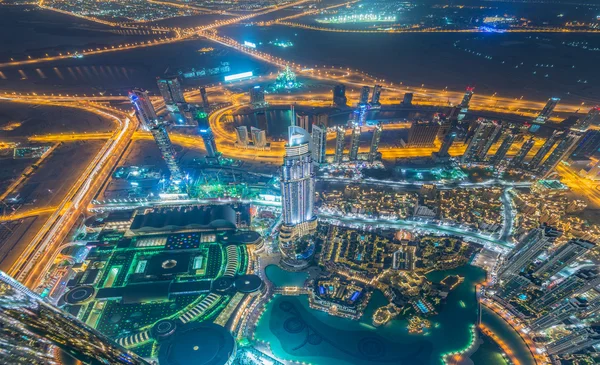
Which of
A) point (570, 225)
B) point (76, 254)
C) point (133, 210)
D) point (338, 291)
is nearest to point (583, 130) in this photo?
point (570, 225)

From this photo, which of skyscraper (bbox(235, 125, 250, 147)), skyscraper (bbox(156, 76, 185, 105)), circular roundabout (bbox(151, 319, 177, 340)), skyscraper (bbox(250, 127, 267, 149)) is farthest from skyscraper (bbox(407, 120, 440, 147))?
skyscraper (bbox(156, 76, 185, 105))

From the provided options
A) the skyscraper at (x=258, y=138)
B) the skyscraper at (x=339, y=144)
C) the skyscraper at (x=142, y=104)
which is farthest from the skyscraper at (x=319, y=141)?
the skyscraper at (x=142, y=104)

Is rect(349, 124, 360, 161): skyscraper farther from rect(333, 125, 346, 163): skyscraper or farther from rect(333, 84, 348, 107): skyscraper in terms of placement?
rect(333, 84, 348, 107): skyscraper

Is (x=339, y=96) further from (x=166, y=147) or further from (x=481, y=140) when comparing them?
(x=166, y=147)

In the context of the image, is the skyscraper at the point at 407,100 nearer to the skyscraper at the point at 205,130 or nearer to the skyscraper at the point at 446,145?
the skyscraper at the point at 446,145

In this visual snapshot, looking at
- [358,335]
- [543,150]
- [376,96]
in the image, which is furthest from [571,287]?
[376,96]

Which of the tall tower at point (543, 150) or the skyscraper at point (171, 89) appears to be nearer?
the tall tower at point (543, 150)
